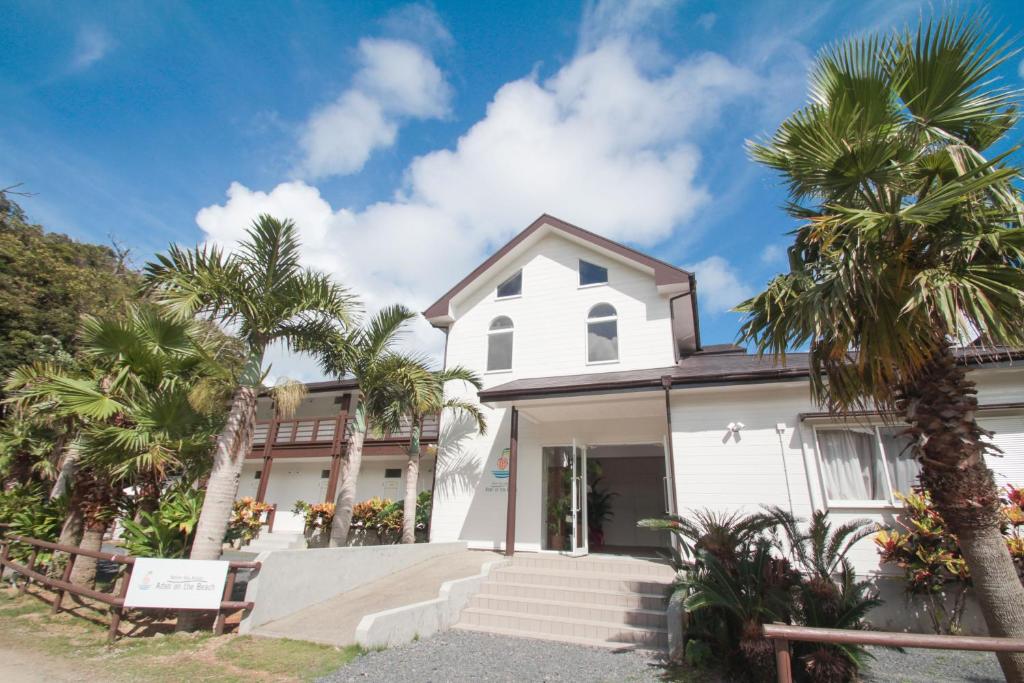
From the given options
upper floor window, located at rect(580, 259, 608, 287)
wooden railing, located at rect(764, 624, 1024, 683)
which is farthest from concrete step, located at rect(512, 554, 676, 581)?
upper floor window, located at rect(580, 259, 608, 287)

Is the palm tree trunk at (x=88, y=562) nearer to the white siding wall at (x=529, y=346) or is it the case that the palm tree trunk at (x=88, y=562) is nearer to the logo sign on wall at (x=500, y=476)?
the white siding wall at (x=529, y=346)

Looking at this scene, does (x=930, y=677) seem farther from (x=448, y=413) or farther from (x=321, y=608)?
(x=448, y=413)

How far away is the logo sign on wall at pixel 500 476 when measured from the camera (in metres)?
11.9

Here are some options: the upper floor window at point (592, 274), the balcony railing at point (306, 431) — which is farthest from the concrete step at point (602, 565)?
the balcony railing at point (306, 431)

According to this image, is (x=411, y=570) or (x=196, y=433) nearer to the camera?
(x=196, y=433)

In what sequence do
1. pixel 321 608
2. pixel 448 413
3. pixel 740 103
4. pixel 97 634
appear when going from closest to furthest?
pixel 97 634
pixel 321 608
pixel 740 103
pixel 448 413

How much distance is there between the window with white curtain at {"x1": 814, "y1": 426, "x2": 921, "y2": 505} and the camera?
8.27 meters

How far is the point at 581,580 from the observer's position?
813 cm

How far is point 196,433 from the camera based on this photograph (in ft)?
25.2

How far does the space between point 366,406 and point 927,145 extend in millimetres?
11202

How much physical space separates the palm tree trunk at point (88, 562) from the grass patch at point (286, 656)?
4.02 meters

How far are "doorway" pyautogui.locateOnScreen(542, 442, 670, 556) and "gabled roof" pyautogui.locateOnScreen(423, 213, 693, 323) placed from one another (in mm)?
4452

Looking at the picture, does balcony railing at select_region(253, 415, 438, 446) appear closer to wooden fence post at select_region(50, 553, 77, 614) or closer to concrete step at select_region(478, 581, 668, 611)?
wooden fence post at select_region(50, 553, 77, 614)

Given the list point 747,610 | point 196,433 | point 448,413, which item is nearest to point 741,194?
point 747,610
